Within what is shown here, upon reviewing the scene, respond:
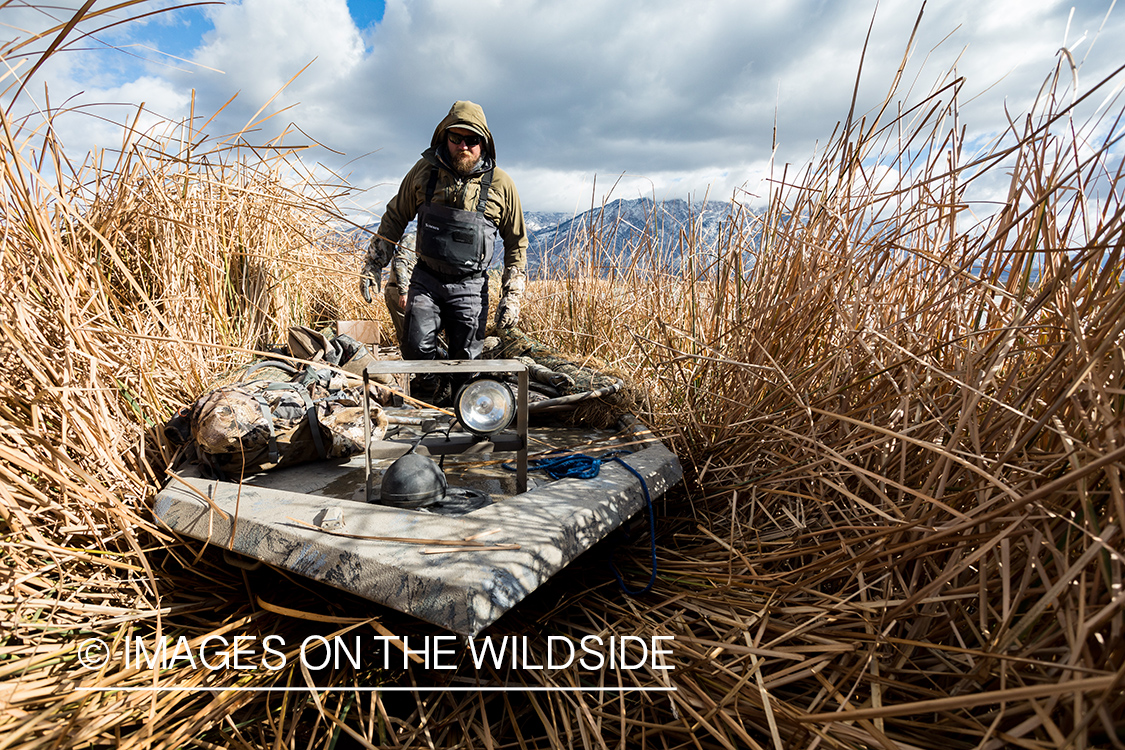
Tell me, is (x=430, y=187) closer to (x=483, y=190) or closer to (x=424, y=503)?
(x=483, y=190)

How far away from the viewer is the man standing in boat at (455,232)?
3.57m

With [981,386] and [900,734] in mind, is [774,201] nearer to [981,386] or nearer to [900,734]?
[981,386]

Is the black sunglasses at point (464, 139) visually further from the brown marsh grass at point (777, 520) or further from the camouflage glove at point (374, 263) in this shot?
the brown marsh grass at point (777, 520)

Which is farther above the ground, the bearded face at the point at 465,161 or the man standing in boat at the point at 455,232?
the bearded face at the point at 465,161

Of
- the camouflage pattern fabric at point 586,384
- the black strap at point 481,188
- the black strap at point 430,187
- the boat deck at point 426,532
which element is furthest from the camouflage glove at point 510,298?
the boat deck at point 426,532

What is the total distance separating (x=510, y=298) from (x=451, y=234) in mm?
650

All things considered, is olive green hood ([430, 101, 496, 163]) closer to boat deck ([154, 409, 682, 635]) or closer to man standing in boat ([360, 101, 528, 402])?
man standing in boat ([360, 101, 528, 402])

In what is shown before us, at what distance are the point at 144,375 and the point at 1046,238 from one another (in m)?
3.17

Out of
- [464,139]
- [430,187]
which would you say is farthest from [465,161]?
Result: [430,187]

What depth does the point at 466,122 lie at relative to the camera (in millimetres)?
3402

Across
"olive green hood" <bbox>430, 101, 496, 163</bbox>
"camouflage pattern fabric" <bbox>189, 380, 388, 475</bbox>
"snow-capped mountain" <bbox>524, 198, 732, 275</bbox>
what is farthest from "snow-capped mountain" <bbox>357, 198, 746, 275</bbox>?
"camouflage pattern fabric" <bbox>189, 380, 388, 475</bbox>

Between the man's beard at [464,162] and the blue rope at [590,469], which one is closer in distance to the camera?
the blue rope at [590,469]

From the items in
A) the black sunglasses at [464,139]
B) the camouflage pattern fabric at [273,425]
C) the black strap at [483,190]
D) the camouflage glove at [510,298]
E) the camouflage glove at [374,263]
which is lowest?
the camouflage pattern fabric at [273,425]

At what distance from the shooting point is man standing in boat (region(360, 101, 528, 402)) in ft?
11.7
